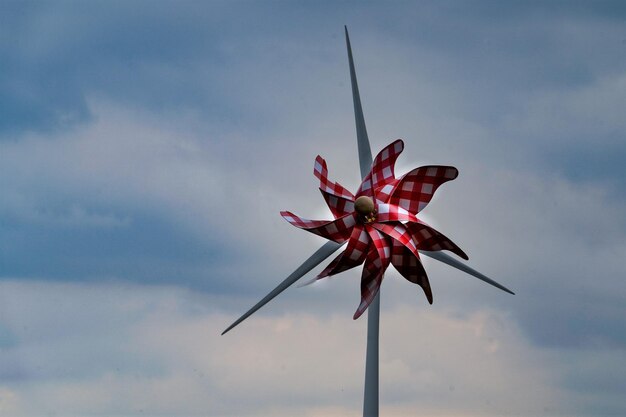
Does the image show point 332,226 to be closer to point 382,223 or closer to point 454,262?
point 382,223

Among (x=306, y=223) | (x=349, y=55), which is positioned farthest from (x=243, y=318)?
(x=349, y=55)

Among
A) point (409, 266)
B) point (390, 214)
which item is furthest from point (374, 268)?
point (390, 214)

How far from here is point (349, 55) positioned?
786 inches

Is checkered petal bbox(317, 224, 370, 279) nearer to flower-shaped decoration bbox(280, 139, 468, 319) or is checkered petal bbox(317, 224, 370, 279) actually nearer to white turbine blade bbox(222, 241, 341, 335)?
flower-shaped decoration bbox(280, 139, 468, 319)

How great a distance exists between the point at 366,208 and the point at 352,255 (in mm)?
919

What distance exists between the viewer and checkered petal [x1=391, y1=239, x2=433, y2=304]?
18.6 m

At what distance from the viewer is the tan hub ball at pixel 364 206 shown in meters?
18.8

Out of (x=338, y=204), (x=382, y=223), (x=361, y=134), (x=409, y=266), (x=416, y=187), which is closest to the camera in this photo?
(x=409, y=266)

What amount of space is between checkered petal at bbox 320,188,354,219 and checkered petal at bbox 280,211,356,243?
0.18 m

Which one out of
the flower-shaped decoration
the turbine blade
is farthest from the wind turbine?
the turbine blade

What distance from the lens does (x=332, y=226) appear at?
18.8m

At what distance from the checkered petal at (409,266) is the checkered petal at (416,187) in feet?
3.24

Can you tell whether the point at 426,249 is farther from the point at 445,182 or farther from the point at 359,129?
the point at 359,129

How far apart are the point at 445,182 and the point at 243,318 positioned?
4631 mm
